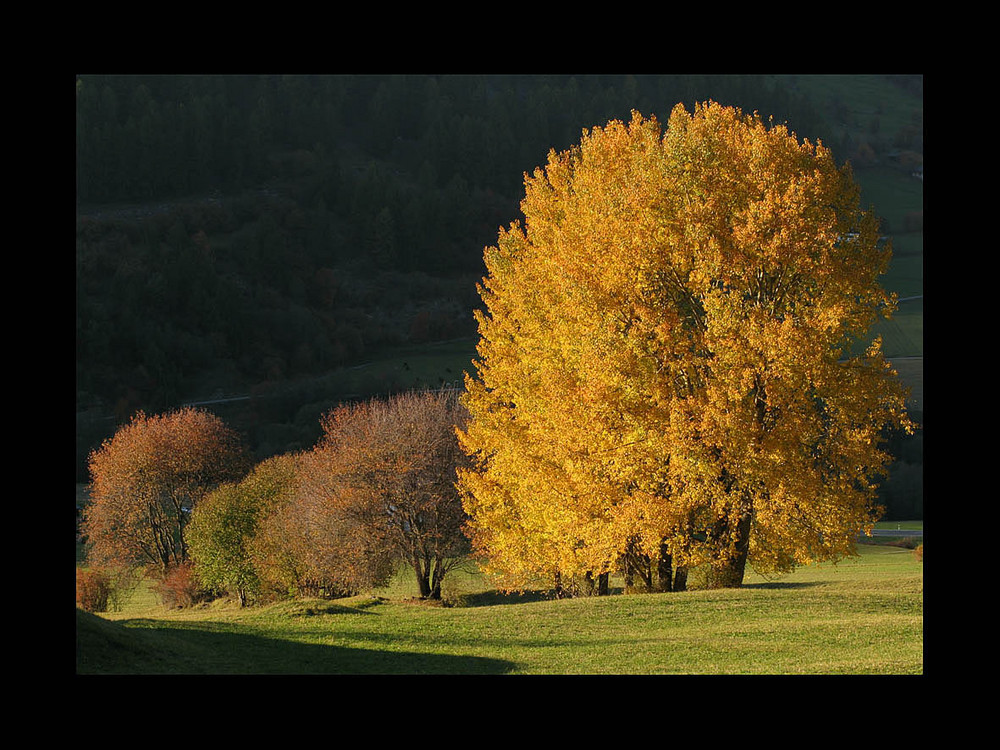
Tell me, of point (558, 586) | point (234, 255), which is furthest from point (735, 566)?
point (234, 255)

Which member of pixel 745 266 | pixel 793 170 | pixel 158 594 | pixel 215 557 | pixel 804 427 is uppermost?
pixel 793 170

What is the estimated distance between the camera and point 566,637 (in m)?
19.8

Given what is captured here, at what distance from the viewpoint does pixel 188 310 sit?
481ft

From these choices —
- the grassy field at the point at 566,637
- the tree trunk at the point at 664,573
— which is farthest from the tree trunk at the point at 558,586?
the grassy field at the point at 566,637

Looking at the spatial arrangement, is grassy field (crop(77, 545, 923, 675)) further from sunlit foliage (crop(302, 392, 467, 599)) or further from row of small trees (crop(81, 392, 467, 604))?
row of small trees (crop(81, 392, 467, 604))

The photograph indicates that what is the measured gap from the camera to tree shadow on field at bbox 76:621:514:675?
14.6m

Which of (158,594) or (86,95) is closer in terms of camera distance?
(158,594)

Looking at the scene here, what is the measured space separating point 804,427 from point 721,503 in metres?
2.50

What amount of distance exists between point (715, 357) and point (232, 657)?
1191 cm

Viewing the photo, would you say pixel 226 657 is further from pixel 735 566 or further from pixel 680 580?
pixel 680 580

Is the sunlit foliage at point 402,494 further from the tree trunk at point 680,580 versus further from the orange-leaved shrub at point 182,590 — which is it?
the orange-leaved shrub at point 182,590

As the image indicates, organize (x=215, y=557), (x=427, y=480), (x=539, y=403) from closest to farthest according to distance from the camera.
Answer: (x=539, y=403)
(x=427, y=480)
(x=215, y=557)
